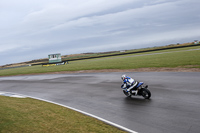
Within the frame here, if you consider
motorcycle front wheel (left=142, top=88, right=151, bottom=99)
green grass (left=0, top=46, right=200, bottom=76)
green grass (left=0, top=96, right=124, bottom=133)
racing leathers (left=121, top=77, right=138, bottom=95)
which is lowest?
green grass (left=0, top=96, right=124, bottom=133)

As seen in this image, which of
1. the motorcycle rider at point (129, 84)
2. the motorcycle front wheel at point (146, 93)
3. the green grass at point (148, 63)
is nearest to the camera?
the motorcycle front wheel at point (146, 93)

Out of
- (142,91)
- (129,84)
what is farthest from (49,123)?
(142,91)

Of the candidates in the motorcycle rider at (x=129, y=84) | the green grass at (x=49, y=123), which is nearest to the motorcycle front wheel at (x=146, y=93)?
the motorcycle rider at (x=129, y=84)

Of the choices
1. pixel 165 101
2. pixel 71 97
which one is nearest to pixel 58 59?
pixel 71 97

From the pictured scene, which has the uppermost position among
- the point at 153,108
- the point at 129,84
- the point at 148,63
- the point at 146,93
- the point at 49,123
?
the point at 148,63

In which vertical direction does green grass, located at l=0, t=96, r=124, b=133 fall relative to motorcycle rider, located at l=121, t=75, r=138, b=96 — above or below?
below

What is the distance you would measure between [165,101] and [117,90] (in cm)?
444

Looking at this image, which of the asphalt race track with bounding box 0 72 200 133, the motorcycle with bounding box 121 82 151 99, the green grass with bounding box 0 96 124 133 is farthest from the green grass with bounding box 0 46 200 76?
the green grass with bounding box 0 96 124 133

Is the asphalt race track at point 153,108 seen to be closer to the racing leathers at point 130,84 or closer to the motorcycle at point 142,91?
the motorcycle at point 142,91

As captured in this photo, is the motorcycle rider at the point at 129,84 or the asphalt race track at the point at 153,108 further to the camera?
the motorcycle rider at the point at 129,84

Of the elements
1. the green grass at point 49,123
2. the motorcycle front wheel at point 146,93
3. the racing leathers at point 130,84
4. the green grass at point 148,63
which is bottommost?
the green grass at point 49,123

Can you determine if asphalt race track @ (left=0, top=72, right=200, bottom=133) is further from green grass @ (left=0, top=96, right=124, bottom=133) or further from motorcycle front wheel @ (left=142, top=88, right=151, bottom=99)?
green grass @ (left=0, top=96, right=124, bottom=133)

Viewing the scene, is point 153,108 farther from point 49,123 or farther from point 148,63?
point 148,63

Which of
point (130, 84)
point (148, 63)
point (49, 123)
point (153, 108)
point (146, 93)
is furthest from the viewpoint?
point (148, 63)
